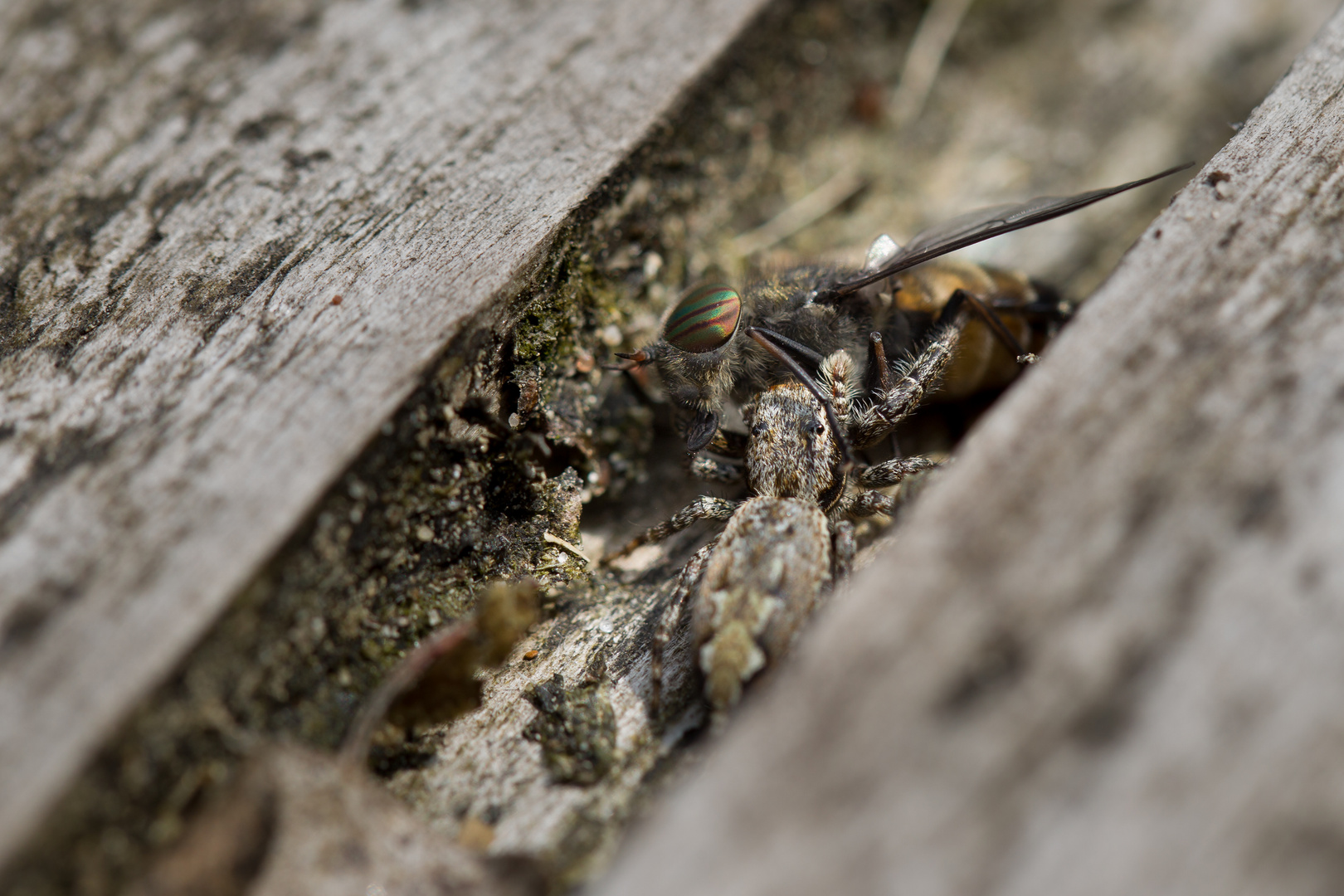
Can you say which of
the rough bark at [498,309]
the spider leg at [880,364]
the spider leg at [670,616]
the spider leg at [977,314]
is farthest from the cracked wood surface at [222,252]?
the spider leg at [977,314]

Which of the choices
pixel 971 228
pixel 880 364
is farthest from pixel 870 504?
pixel 971 228

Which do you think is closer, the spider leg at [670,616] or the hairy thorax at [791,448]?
the spider leg at [670,616]

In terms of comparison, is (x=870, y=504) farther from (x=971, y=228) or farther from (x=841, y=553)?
(x=971, y=228)

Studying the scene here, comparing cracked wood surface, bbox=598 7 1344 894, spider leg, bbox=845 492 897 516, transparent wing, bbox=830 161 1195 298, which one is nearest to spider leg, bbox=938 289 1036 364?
transparent wing, bbox=830 161 1195 298

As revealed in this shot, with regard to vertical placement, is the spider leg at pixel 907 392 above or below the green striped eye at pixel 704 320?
below

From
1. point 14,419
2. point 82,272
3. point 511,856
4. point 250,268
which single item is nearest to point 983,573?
point 511,856

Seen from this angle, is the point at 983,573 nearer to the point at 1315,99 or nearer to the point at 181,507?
the point at 181,507

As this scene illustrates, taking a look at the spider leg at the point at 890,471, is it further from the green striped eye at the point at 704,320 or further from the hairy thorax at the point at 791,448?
the green striped eye at the point at 704,320
